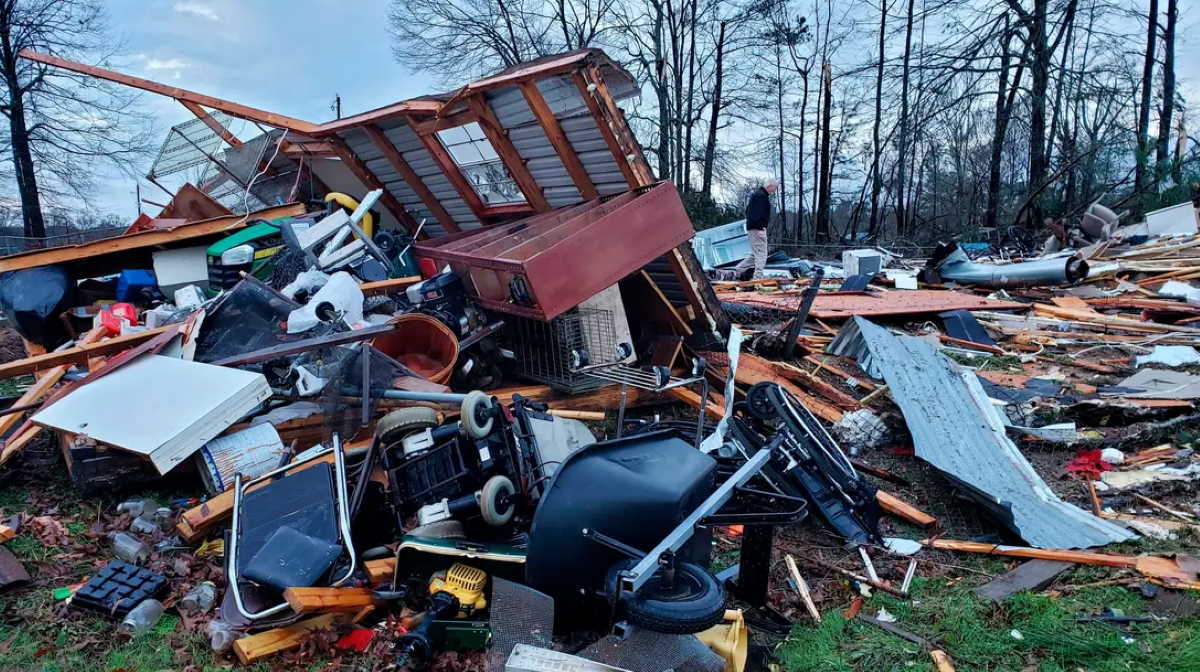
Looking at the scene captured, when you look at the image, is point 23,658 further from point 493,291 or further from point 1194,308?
point 1194,308

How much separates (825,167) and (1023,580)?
2059 centimetres

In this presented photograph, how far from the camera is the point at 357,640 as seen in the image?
2982 millimetres

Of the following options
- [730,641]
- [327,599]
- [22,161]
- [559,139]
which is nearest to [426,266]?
[559,139]

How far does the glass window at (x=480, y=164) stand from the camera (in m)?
6.46

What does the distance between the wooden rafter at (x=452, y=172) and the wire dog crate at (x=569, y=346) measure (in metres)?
2.08

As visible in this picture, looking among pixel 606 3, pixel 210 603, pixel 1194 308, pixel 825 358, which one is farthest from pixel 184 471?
pixel 606 3

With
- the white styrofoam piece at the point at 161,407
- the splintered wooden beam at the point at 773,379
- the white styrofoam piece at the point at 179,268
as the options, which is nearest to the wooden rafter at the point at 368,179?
the white styrofoam piece at the point at 179,268

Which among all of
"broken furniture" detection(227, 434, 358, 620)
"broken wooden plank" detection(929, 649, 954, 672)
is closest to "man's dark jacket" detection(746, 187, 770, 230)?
"broken furniture" detection(227, 434, 358, 620)

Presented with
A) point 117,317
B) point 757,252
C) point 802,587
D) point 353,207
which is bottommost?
point 802,587

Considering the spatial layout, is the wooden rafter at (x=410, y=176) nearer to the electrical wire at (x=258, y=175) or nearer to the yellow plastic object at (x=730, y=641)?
the electrical wire at (x=258, y=175)

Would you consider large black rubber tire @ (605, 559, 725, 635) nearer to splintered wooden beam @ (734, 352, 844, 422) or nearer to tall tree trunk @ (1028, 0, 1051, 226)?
splintered wooden beam @ (734, 352, 844, 422)

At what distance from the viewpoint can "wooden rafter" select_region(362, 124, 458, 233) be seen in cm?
737

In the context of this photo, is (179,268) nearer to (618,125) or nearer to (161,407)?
(161,407)

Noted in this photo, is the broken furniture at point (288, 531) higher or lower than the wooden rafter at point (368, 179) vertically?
lower
